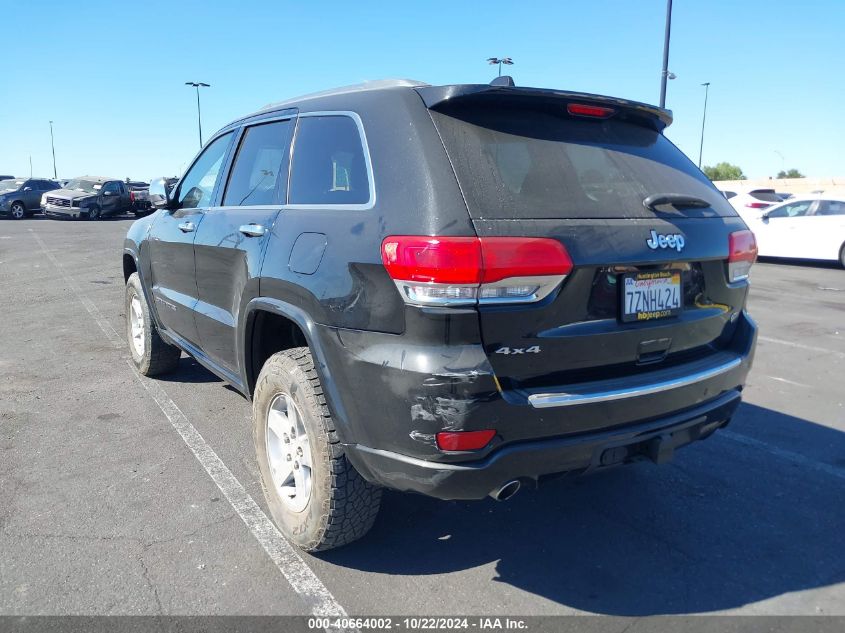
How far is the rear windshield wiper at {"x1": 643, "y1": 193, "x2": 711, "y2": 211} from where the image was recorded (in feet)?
9.08

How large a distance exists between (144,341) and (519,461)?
4.10m

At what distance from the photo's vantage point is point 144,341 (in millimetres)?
5523

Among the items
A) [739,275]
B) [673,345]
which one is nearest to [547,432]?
[673,345]

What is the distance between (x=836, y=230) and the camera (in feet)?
45.8

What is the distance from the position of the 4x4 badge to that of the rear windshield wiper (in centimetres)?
14

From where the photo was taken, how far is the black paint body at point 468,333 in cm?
231

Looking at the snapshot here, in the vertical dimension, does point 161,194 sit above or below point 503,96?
below

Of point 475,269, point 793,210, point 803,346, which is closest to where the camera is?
point 475,269

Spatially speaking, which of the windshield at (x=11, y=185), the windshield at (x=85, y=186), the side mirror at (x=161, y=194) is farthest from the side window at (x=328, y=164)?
the windshield at (x=11, y=185)

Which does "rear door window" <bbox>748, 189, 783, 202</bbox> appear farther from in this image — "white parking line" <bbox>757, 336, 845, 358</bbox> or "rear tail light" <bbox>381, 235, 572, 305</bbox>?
"rear tail light" <bbox>381, 235, 572, 305</bbox>

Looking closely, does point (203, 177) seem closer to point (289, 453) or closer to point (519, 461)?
point (289, 453)

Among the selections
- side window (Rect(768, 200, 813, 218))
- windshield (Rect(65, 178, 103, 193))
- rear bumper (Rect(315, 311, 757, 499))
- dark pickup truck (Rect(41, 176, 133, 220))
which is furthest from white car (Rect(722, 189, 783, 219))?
windshield (Rect(65, 178, 103, 193))

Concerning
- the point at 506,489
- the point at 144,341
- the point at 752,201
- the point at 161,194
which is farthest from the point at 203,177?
the point at 752,201

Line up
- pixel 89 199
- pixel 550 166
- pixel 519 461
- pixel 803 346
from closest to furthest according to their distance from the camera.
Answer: pixel 519 461
pixel 550 166
pixel 803 346
pixel 89 199
